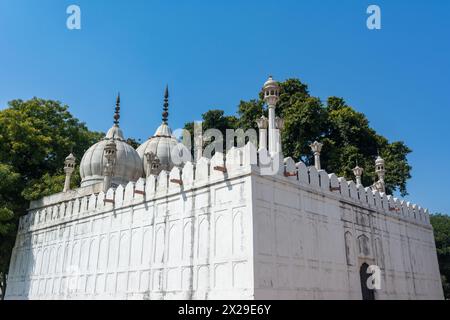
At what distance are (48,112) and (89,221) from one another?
14.4 meters

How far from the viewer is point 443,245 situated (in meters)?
49.3

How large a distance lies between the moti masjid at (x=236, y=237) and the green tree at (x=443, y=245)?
23.3 metres

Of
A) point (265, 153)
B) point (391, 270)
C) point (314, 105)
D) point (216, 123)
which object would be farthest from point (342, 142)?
point (265, 153)

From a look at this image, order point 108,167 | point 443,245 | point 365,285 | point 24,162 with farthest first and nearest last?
point 443,245 < point 24,162 < point 108,167 < point 365,285

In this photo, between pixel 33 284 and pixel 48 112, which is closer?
pixel 33 284

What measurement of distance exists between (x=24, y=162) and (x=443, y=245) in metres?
44.9

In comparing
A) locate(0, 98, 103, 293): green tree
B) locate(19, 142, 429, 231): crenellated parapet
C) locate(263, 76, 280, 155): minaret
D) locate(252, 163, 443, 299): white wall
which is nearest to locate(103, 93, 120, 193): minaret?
locate(19, 142, 429, 231): crenellated parapet

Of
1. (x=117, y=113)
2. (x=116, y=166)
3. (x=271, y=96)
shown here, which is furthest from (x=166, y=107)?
(x=271, y=96)

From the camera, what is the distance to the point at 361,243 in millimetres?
17672

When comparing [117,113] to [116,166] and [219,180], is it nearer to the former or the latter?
[116,166]

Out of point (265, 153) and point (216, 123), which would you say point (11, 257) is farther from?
point (216, 123)

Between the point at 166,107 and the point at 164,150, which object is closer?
the point at 164,150

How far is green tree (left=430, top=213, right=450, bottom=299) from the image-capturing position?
139 ft

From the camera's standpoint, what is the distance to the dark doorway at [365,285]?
1711 cm
